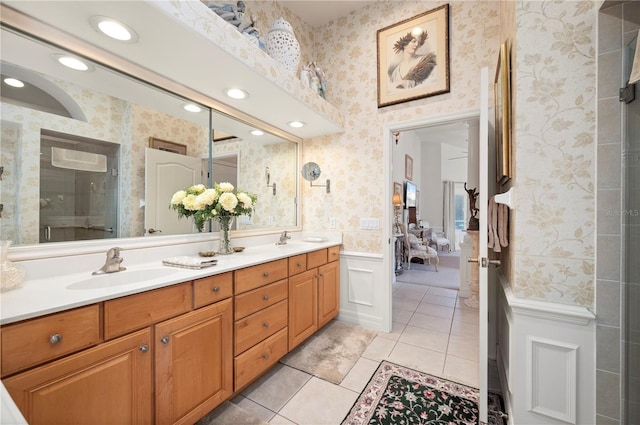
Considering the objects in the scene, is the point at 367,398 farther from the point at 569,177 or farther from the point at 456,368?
the point at 569,177

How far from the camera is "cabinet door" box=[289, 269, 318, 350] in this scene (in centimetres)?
207

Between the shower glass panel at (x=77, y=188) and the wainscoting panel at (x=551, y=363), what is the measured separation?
93.5 inches

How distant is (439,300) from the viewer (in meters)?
3.58


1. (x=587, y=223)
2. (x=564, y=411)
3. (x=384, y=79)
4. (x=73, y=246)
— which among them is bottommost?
(x=564, y=411)

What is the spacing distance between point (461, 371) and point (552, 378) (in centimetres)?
86

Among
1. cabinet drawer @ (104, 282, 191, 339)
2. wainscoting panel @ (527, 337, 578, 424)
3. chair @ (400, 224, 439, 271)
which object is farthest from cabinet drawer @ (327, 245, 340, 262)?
chair @ (400, 224, 439, 271)

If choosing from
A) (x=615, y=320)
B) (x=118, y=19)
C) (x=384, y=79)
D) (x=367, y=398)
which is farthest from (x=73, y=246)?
(x=384, y=79)

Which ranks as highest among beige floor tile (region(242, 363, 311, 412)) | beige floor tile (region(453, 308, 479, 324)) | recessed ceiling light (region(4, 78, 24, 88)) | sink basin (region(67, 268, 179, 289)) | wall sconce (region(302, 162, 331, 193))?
recessed ceiling light (region(4, 78, 24, 88))

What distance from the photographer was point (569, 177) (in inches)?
46.6

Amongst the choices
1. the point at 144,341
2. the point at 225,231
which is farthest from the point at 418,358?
the point at 144,341

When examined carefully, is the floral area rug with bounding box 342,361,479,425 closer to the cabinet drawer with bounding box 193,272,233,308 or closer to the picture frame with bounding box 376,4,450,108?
the cabinet drawer with bounding box 193,272,233,308

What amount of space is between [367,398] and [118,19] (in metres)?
2.57

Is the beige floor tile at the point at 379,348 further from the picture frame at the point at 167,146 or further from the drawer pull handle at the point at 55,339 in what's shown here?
the picture frame at the point at 167,146

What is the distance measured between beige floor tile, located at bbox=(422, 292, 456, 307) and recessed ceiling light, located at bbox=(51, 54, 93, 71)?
13.5ft
